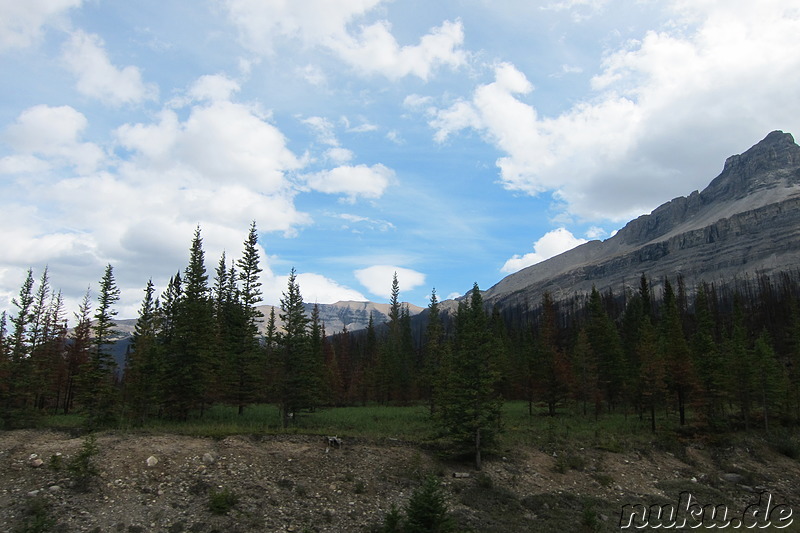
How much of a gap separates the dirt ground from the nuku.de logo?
528 mm

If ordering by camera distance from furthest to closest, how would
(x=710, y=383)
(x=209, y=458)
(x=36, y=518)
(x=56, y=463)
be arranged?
(x=710, y=383) → (x=209, y=458) → (x=56, y=463) → (x=36, y=518)

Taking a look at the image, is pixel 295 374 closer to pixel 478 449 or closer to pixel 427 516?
pixel 478 449

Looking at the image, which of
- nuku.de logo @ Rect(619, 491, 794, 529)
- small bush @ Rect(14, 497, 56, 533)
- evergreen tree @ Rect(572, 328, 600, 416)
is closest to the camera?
small bush @ Rect(14, 497, 56, 533)

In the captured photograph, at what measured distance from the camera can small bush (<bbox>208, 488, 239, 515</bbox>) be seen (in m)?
16.9

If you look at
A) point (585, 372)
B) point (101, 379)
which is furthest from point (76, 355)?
point (585, 372)

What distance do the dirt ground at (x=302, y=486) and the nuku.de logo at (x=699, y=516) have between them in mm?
528

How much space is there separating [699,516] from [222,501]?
21.5 m

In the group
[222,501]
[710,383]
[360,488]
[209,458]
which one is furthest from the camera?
[710,383]

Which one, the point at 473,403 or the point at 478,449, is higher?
the point at 473,403

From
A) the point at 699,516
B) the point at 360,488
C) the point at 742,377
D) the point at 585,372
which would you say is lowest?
the point at 699,516

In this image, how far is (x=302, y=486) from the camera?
19672 mm

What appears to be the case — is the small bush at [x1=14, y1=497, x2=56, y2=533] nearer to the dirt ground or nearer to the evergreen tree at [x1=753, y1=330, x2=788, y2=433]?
the dirt ground

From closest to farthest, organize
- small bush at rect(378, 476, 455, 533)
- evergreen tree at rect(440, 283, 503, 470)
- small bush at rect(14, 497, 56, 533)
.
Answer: small bush at rect(14, 497, 56, 533) < small bush at rect(378, 476, 455, 533) < evergreen tree at rect(440, 283, 503, 470)

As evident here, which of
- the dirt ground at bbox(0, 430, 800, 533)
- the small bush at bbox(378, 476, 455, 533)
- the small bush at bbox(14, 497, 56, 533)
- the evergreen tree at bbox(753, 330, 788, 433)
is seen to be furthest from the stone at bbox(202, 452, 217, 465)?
the evergreen tree at bbox(753, 330, 788, 433)
